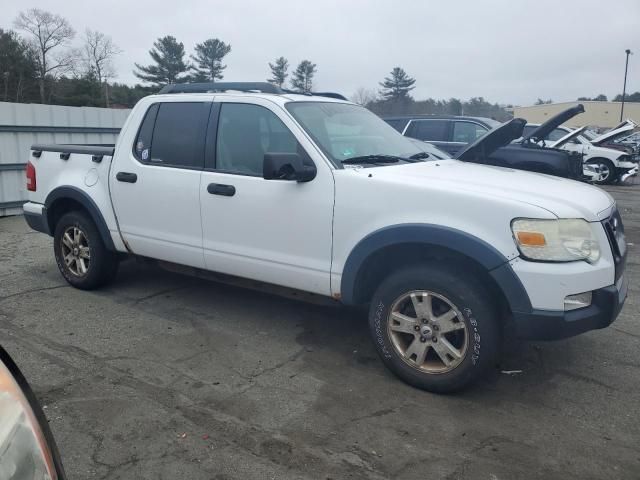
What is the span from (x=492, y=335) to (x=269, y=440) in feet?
4.70

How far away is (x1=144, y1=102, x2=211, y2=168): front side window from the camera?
4.80m

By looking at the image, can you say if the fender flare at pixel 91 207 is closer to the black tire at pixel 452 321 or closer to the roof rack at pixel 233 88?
the roof rack at pixel 233 88

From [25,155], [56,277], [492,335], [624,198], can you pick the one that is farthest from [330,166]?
[624,198]

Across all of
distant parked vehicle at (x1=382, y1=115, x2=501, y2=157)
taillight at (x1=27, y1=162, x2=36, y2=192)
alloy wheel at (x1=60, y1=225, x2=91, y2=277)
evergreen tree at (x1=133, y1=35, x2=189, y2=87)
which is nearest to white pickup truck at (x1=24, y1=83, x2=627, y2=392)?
alloy wheel at (x1=60, y1=225, x2=91, y2=277)

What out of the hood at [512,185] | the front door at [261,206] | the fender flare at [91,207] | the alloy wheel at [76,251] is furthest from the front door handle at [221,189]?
the alloy wheel at [76,251]

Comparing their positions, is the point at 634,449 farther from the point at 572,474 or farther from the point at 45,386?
the point at 45,386

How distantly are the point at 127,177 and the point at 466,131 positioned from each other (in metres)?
8.59

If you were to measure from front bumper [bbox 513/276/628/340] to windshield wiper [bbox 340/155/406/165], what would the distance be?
152cm

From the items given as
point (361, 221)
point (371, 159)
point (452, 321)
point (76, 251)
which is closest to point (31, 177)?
point (76, 251)

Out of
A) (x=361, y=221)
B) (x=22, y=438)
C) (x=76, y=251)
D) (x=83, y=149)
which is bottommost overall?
(x=76, y=251)

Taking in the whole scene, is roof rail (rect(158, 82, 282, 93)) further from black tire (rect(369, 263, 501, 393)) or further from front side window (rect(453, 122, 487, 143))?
front side window (rect(453, 122, 487, 143))

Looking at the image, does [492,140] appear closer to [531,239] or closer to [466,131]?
[531,239]

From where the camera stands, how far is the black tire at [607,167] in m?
17.6

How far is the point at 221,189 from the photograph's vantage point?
451 centimetres
